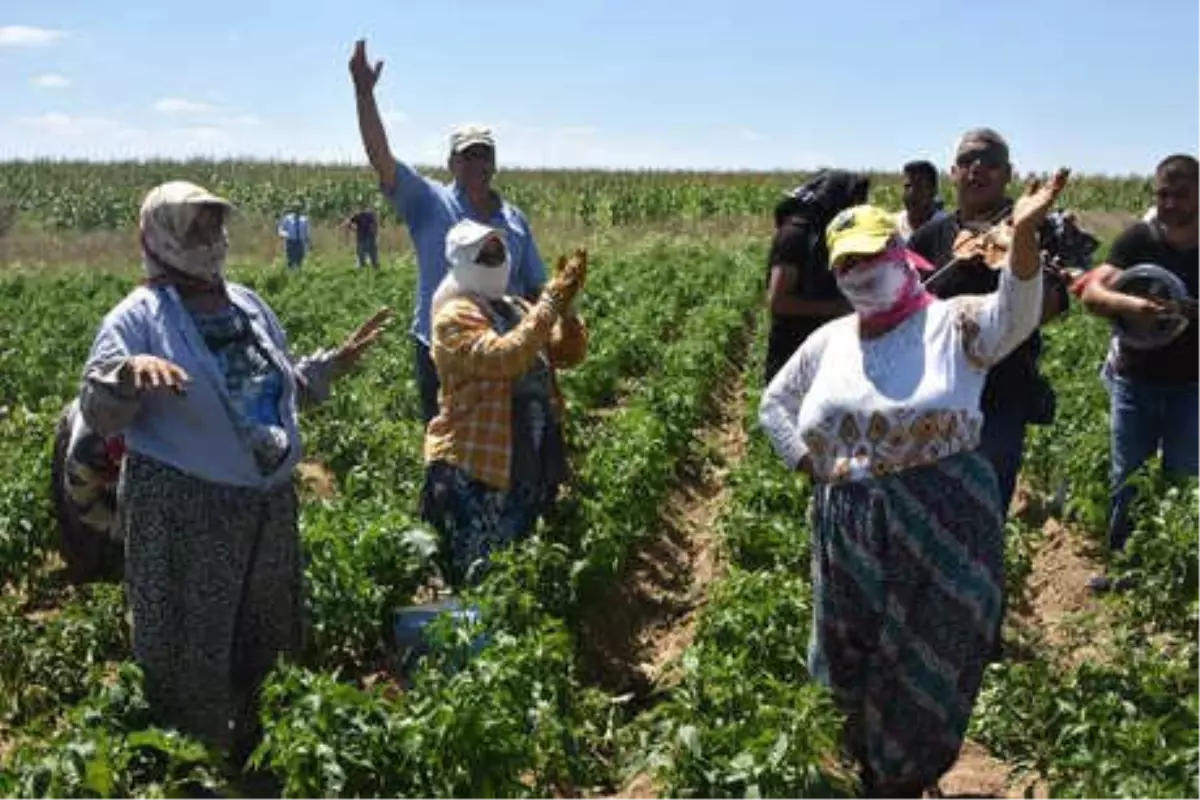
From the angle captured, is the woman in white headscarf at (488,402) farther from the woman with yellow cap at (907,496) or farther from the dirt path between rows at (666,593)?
the woman with yellow cap at (907,496)

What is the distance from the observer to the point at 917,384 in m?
3.83

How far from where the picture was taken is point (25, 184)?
48469mm

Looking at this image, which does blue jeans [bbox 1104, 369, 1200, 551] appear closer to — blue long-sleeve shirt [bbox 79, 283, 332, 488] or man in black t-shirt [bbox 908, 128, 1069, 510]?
man in black t-shirt [bbox 908, 128, 1069, 510]

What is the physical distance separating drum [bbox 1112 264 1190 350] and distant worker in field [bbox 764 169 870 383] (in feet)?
3.77

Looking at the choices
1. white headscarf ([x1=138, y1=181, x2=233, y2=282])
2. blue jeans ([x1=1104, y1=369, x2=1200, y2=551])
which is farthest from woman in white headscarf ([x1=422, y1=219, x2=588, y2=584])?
blue jeans ([x1=1104, y1=369, x2=1200, y2=551])

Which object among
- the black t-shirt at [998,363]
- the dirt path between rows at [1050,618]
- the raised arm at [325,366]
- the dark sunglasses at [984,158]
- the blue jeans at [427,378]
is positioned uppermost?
the dark sunglasses at [984,158]

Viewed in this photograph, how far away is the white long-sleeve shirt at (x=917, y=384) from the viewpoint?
3746 millimetres

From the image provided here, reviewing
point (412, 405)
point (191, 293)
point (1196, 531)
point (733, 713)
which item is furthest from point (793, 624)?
point (412, 405)

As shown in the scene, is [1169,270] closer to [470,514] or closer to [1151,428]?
[1151,428]

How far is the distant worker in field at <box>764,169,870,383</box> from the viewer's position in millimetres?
5633

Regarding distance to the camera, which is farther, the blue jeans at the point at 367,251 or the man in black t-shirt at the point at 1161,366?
the blue jeans at the point at 367,251

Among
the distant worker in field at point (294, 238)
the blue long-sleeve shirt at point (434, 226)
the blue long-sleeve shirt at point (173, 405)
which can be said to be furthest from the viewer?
the distant worker in field at point (294, 238)

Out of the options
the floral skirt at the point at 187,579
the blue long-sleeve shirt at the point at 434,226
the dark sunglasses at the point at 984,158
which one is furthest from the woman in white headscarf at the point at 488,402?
the dark sunglasses at the point at 984,158

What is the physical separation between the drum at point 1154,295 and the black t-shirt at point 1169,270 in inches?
6.2
